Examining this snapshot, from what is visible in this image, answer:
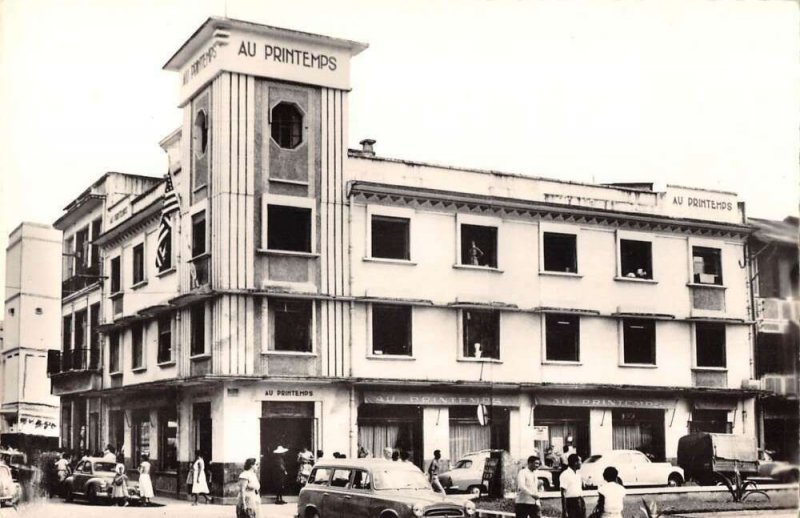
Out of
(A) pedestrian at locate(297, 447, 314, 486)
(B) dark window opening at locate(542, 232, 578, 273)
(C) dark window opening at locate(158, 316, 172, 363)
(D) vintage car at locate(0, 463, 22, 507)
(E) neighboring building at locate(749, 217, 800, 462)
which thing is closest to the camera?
(D) vintage car at locate(0, 463, 22, 507)

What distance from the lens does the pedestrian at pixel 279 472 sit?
23984mm

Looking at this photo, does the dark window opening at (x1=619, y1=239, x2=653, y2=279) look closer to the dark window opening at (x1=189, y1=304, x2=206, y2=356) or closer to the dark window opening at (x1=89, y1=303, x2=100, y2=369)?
the dark window opening at (x1=189, y1=304, x2=206, y2=356)

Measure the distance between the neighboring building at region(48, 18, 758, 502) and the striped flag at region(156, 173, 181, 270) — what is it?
11 cm

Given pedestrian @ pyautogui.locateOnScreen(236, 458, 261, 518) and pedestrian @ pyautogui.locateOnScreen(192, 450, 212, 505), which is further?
pedestrian @ pyautogui.locateOnScreen(192, 450, 212, 505)

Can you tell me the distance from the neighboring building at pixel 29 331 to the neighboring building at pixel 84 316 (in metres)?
4.17

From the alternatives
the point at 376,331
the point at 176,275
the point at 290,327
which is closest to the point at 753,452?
the point at 376,331

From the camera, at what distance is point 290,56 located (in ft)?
79.7

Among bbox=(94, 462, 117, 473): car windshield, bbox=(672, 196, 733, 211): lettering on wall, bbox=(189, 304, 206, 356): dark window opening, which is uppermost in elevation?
bbox=(672, 196, 733, 211): lettering on wall

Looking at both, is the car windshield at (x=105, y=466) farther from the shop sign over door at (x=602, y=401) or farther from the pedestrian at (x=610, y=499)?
the pedestrian at (x=610, y=499)

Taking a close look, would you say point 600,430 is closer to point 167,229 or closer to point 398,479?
point 398,479

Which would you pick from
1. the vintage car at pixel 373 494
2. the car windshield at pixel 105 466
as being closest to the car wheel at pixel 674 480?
the vintage car at pixel 373 494

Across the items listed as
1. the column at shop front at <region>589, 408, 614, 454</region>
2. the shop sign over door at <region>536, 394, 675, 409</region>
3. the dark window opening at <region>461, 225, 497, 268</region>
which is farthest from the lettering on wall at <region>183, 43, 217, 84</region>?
the column at shop front at <region>589, 408, 614, 454</region>

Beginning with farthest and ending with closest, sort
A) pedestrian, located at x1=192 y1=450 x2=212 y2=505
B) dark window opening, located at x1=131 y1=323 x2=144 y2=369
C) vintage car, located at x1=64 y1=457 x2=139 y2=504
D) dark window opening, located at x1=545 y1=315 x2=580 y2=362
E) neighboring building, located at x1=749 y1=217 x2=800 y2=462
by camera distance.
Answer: dark window opening, located at x1=131 y1=323 x2=144 y2=369
dark window opening, located at x1=545 y1=315 x2=580 y2=362
vintage car, located at x1=64 y1=457 x2=139 y2=504
pedestrian, located at x1=192 y1=450 x2=212 y2=505
neighboring building, located at x1=749 y1=217 x2=800 y2=462

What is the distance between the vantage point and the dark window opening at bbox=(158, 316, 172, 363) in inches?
1088
